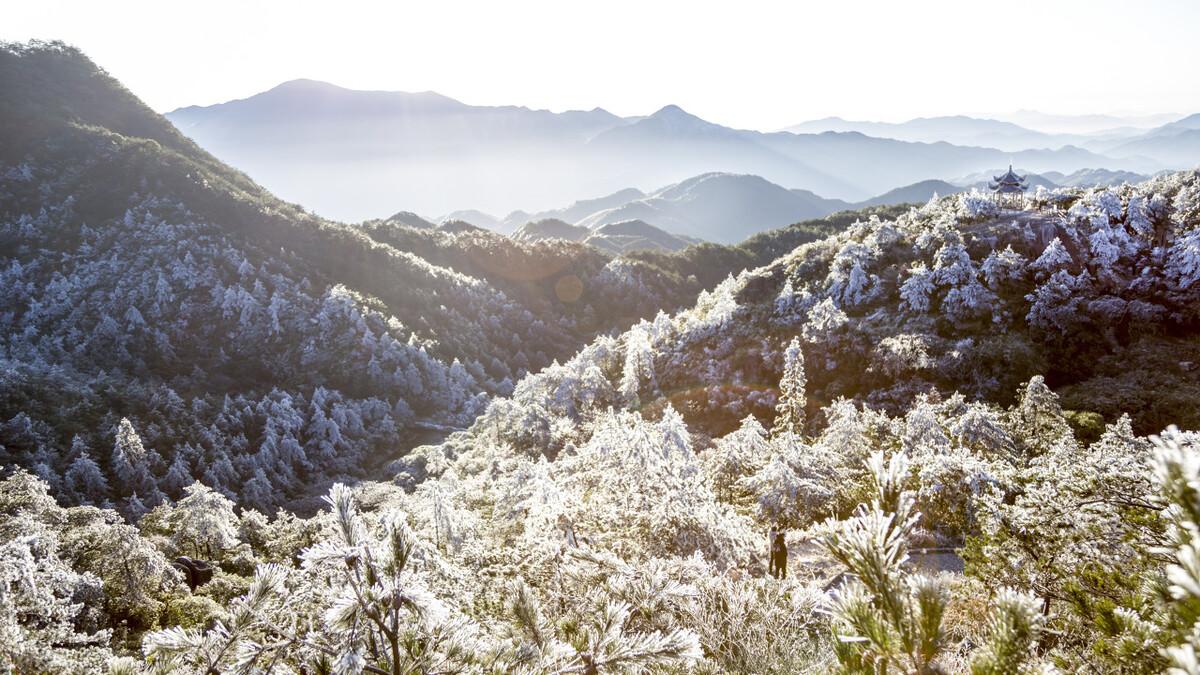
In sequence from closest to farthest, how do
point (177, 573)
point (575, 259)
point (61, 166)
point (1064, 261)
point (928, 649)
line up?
point (928, 649) < point (177, 573) < point (1064, 261) < point (61, 166) < point (575, 259)

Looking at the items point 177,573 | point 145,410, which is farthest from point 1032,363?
point 145,410

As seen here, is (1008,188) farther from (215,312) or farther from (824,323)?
(215,312)

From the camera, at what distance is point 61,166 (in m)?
117

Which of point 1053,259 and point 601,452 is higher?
point 1053,259

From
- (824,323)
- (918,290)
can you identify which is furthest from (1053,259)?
(824,323)

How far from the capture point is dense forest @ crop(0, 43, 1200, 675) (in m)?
3.89

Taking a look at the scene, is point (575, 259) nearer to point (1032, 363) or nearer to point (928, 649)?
point (1032, 363)

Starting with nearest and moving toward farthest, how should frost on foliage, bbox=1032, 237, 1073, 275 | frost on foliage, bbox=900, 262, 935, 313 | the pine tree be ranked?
the pine tree
frost on foliage, bbox=1032, 237, 1073, 275
frost on foliage, bbox=900, 262, 935, 313

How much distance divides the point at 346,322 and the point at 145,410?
112ft

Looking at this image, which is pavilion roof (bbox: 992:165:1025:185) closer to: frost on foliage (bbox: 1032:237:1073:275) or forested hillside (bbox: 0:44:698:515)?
frost on foliage (bbox: 1032:237:1073:275)

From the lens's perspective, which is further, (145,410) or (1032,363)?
(145,410)

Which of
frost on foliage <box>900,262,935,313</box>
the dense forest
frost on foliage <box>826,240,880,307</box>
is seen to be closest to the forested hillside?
the dense forest

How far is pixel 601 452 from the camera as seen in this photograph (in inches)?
772

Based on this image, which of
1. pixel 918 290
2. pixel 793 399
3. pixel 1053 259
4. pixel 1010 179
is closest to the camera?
pixel 793 399
